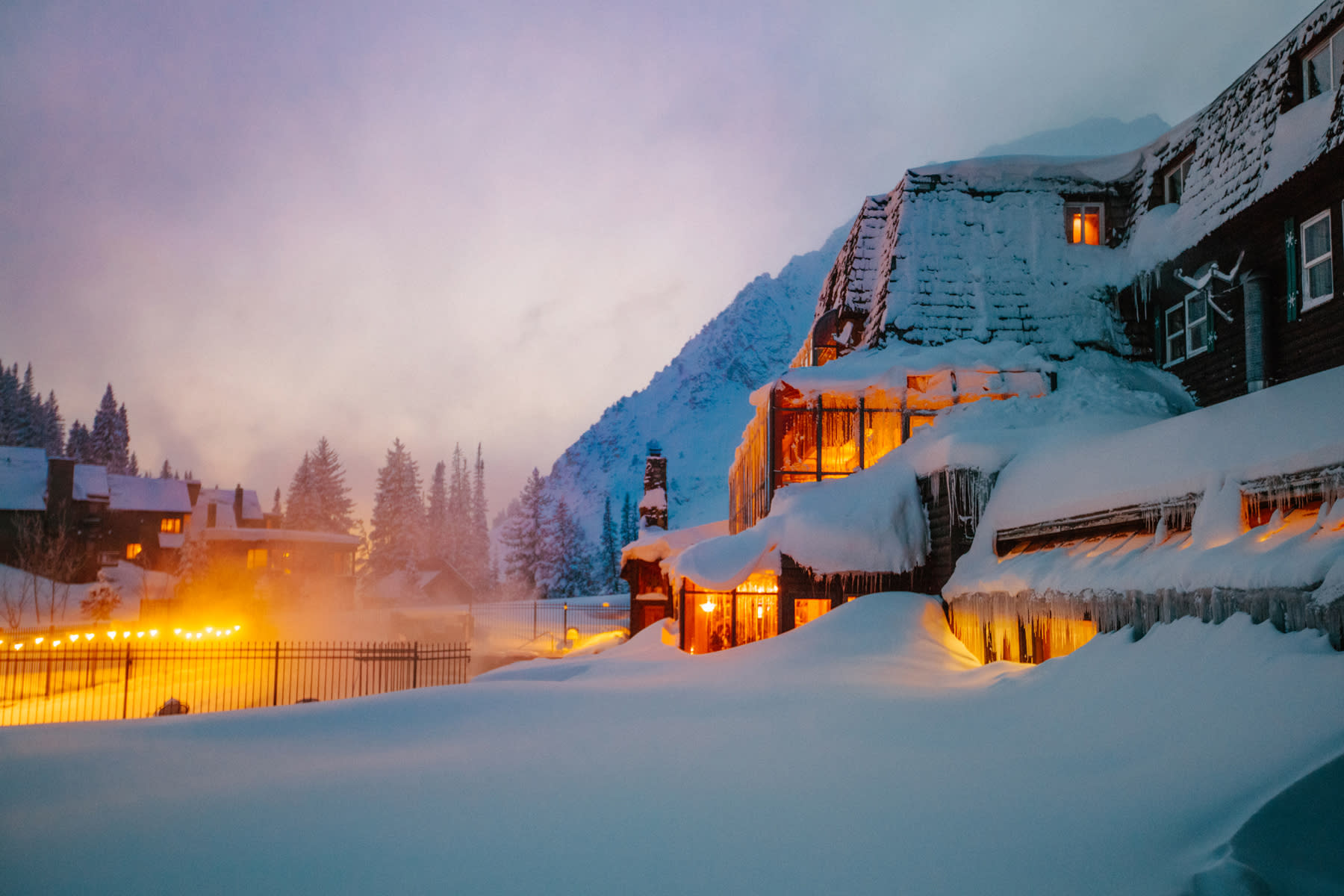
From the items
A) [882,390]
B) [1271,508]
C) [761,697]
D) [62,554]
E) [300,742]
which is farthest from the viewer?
[62,554]

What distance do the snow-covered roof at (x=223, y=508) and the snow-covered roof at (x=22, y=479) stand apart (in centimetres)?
1039

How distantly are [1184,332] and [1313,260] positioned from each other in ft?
12.3

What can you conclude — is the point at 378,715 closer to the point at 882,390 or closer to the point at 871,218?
the point at 882,390

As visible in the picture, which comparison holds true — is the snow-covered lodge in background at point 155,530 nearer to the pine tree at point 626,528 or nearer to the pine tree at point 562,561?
the pine tree at point 562,561

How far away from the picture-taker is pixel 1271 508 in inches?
281

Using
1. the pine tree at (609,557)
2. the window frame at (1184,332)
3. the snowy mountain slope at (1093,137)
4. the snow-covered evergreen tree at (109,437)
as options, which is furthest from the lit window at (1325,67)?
the snowy mountain slope at (1093,137)

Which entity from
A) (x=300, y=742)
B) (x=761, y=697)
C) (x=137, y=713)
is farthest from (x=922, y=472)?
(x=137, y=713)

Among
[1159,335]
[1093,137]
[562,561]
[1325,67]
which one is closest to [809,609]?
[1159,335]

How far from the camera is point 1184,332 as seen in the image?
54.1ft

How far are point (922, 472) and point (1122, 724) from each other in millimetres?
8245

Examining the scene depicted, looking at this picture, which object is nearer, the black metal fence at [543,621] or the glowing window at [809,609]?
the glowing window at [809,609]

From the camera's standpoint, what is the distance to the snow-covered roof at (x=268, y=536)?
55.0 m

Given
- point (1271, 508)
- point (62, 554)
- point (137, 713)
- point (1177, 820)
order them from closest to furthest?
point (1177, 820) < point (1271, 508) < point (137, 713) < point (62, 554)

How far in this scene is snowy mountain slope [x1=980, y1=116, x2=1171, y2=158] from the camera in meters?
156
